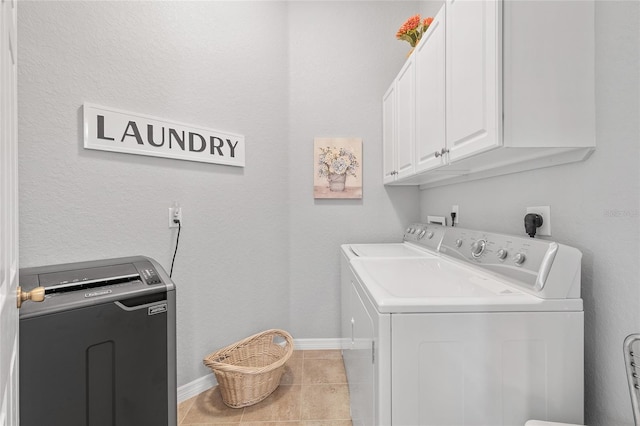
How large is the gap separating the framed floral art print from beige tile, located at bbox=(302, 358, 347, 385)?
52.3 inches

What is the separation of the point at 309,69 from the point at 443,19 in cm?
135

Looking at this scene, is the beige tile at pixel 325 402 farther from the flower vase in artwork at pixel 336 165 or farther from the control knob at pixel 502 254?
the flower vase in artwork at pixel 336 165

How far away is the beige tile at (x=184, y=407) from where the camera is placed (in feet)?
5.34

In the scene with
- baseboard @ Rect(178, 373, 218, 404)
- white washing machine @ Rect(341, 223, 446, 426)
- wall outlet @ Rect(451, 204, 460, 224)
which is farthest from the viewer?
wall outlet @ Rect(451, 204, 460, 224)

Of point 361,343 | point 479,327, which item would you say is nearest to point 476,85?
point 479,327

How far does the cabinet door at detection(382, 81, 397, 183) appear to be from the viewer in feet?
6.99

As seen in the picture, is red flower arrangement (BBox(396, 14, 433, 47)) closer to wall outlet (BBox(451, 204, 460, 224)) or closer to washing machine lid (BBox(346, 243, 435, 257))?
wall outlet (BBox(451, 204, 460, 224))

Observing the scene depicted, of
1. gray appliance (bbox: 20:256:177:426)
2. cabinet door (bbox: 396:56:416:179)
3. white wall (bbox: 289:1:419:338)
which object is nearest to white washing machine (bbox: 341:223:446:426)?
white wall (bbox: 289:1:419:338)

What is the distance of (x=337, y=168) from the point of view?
2.43 m

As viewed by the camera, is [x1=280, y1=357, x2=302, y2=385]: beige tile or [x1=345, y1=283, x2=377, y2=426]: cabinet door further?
[x1=280, y1=357, x2=302, y2=385]: beige tile

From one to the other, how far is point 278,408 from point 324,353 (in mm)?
725

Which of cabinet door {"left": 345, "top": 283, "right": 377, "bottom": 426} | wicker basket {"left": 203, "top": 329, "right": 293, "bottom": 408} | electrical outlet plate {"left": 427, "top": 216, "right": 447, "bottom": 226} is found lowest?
wicker basket {"left": 203, "top": 329, "right": 293, "bottom": 408}

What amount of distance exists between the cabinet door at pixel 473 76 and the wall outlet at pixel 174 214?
5.02 feet

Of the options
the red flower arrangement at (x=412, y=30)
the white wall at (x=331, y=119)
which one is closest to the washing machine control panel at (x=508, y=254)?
the white wall at (x=331, y=119)
